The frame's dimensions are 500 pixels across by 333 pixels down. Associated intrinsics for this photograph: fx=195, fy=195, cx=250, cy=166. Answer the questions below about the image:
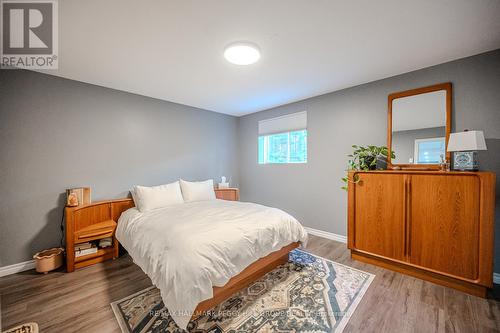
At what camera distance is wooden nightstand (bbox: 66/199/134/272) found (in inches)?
92.3

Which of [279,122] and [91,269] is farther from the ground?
[279,122]

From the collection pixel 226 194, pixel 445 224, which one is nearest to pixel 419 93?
pixel 445 224

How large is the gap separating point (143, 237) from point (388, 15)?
2.97m

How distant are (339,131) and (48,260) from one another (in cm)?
428

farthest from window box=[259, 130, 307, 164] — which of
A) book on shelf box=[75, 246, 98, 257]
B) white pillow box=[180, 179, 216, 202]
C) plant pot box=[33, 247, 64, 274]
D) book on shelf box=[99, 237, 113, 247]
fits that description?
plant pot box=[33, 247, 64, 274]

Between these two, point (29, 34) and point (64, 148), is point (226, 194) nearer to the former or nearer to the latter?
point (64, 148)

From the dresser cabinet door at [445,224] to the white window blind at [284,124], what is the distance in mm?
2010

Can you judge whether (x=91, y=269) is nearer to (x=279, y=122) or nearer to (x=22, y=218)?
(x=22, y=218)

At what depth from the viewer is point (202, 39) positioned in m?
1.86

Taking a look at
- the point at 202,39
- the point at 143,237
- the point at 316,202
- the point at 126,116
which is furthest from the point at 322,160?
the point at 126,116

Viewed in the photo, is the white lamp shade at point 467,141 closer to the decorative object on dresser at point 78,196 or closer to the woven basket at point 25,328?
the woven basket at point 25,328

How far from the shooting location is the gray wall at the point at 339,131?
6.88 feet

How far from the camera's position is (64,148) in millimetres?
2633

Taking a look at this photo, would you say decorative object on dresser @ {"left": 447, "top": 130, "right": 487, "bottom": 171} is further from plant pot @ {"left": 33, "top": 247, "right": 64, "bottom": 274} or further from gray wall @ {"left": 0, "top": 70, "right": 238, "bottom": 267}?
plant pot @ {"left": 33, "top": 247, "right": 64, "bottom": 274}
